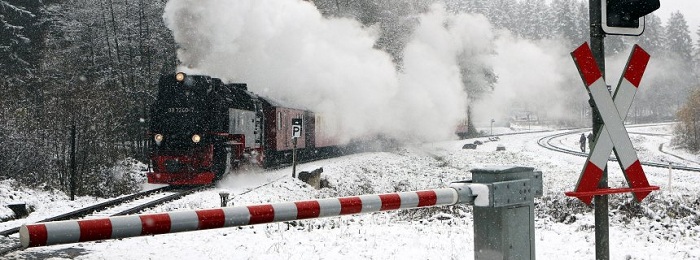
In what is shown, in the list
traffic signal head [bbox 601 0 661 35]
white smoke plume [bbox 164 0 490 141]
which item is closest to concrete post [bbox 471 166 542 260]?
traffic signal head [bbox 601 0 661 35]

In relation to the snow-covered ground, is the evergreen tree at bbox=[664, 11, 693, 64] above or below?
above

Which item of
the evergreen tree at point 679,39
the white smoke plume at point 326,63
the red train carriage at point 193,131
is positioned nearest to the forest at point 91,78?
the red train carriage at point 193,131

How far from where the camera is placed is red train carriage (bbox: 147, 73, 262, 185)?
16812mm

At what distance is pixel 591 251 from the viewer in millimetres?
7676

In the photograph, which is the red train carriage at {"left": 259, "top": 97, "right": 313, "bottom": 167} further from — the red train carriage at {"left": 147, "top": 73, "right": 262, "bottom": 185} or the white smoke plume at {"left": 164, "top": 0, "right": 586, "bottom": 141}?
the red train carriage at {"left": 147, "top": 73, "right": 262, "bottom": 185}

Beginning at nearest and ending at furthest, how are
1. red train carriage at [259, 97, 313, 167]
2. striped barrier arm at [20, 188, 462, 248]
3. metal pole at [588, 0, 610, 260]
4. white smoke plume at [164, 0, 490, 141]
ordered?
striped barrier arm at [20, 188, 462, 248], metal pole at [588, 0, 610, 260], white smoke plume at [164, 0, 490, 141], red train carriage at [259, 97, 313, 167]

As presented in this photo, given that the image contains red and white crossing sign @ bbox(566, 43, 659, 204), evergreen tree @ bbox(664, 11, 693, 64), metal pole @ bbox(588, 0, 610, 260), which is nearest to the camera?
red and white crossing sign @ bbox(566, 43, 659, 204)

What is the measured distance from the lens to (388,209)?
3768 mm

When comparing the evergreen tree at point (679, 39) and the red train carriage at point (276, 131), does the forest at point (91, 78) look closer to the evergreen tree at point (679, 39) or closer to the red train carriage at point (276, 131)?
the red train carriage at point (276, 131)

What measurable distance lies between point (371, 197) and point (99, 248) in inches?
216

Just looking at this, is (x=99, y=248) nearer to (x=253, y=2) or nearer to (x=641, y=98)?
(x=253, y=2)

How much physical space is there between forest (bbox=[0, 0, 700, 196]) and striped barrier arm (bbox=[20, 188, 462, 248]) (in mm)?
13009

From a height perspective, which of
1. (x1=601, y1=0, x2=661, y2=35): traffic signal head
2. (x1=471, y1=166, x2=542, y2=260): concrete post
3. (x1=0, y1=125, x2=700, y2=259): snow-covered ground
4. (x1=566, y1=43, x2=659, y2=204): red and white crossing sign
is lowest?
(x1=0, y1=125, x2=700, y2=259): snow-covered ground

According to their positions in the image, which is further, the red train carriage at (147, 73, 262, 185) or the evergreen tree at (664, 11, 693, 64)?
the evergreen tree at (664, 11, 693, 64)
